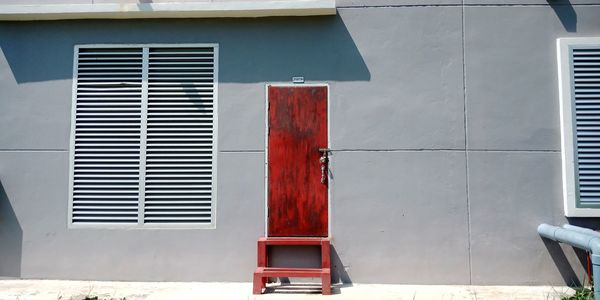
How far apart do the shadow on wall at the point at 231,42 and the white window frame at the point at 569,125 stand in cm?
225

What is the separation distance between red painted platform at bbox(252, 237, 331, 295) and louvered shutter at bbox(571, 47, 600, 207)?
9.76ft

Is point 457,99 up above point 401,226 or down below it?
above

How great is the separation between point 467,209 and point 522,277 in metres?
0.97

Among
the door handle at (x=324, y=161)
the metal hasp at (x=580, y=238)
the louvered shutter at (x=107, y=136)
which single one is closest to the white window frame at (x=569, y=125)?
the metal hasp at (x=580, y=238)

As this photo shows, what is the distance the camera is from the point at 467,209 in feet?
17.6

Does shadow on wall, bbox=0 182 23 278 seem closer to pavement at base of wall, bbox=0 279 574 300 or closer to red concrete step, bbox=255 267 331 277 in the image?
pavement at base of wall, bbox=0 279 574 300

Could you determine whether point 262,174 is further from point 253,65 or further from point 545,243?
point 545,243

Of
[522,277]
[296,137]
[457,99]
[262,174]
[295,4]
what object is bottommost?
[522,277]

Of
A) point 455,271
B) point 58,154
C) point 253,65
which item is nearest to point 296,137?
point 253,65

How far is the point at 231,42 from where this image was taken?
222 inches

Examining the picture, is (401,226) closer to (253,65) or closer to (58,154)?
(253,65)

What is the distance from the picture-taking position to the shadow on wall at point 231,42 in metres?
5.56

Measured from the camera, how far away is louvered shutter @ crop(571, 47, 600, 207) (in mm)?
5281

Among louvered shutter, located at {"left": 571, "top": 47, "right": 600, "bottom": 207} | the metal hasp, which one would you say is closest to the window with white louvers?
the metal hasp
